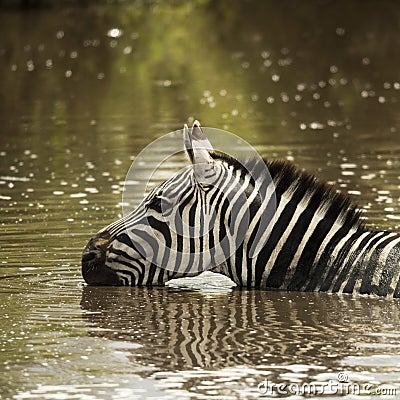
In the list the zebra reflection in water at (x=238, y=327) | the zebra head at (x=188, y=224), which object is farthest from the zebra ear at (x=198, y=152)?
the zebra reflection in water at (x=238, y=327)

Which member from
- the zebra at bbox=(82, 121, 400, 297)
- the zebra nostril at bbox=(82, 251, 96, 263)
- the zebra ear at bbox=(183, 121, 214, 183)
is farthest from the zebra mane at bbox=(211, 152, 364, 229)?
the zebra nostril at bbox=(82, 251, 96, 263)

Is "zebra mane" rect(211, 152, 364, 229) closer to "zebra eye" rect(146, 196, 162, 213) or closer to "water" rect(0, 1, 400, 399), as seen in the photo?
"water" rect(0, 1, 400, 399)

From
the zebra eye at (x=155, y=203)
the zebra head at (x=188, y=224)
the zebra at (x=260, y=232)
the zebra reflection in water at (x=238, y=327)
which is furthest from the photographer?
the zebra eye at (x=155, y=203)

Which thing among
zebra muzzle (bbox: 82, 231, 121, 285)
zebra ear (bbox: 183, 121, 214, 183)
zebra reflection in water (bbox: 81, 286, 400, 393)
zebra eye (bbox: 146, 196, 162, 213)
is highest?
zebra ear (bbox: 183, 121, 214, 183)

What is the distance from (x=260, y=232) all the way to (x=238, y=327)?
2.59 feet

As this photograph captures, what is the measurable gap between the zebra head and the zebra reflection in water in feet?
1.10

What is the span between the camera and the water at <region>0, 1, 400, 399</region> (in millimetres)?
8156

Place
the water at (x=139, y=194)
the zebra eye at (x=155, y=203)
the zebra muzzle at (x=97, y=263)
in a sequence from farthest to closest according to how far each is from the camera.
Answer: the zebra muzzle at (x=97, y=263) < the zebra eye at (x=155, y=203) < the water at (x=139, y=194)

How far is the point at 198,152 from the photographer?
9688mm

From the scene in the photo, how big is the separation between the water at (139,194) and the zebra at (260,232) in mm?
224

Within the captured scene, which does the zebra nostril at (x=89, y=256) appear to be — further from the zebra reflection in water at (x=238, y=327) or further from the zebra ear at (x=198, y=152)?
the zebra ear at (x=198, y=152)

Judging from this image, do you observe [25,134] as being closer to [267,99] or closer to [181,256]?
[267,99]

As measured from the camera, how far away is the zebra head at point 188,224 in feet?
32.0

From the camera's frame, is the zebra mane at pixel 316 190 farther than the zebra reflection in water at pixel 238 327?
Yes
